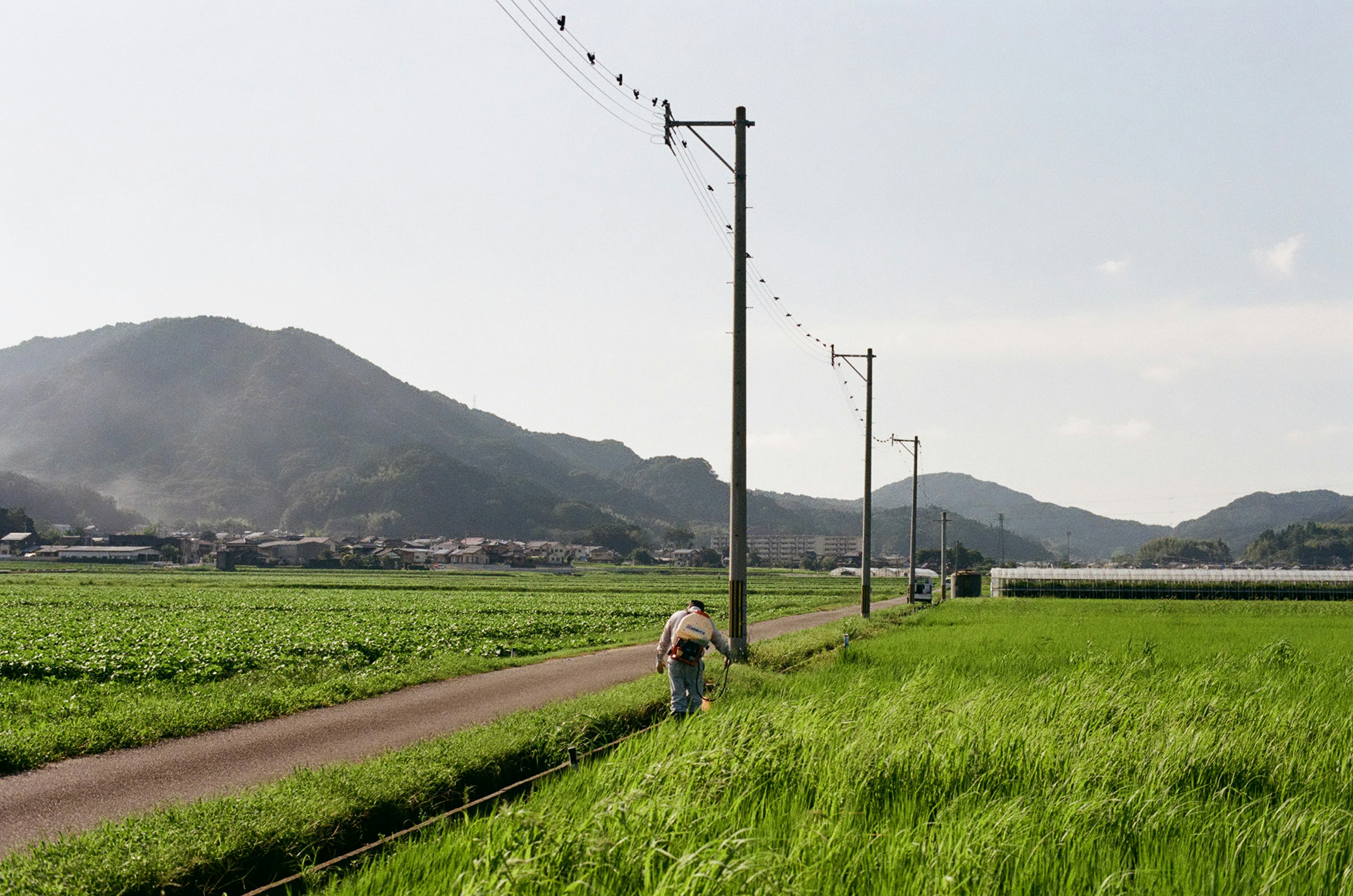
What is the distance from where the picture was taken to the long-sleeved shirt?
12375 millimetres

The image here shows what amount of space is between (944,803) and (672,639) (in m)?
5.42

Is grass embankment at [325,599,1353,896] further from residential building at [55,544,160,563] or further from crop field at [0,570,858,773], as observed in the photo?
residential building at [55,544,160,563]

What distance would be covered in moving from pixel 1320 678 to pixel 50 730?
18.2 m

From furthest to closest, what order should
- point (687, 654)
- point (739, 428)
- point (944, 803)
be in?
point (739, 428) → point (687, 654) → point (944, 803)

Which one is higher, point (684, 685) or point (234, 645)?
point (684, 685)

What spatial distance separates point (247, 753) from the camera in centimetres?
1098

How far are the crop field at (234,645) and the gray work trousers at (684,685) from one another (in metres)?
5.70

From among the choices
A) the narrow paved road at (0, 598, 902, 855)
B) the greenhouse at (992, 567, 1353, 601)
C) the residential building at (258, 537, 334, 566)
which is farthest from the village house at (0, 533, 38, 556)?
the narrow paved road at (0, 598, 902, 855)

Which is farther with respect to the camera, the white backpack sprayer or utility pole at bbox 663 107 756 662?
utility pole at bbox 663 107 756 662

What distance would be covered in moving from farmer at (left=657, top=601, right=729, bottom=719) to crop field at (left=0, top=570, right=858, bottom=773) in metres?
5.69

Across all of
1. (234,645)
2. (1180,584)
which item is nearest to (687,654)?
(234,645)

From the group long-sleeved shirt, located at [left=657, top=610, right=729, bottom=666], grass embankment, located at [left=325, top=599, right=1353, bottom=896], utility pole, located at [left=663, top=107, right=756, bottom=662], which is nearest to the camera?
grass embankment, located at [left=325, top=599, right=1353, bottom=896]

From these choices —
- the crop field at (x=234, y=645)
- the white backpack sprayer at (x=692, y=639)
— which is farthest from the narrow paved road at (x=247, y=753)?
the white backpack sprayer at (x=692, y=639)

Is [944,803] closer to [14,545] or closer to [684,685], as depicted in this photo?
[684,685]
